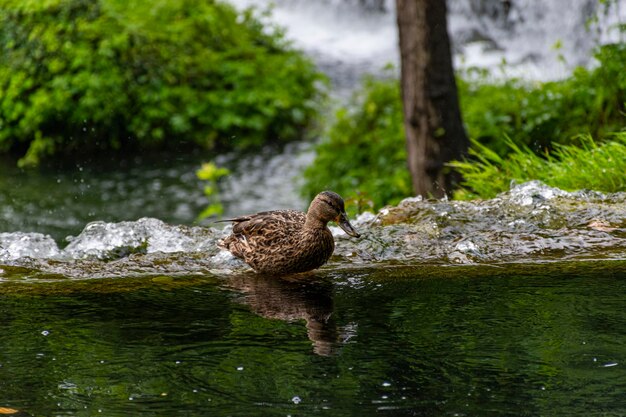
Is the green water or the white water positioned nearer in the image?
the green water

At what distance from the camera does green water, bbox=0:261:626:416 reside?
396 cm

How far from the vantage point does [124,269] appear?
5965mm

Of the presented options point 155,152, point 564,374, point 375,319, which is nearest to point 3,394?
point 375,319

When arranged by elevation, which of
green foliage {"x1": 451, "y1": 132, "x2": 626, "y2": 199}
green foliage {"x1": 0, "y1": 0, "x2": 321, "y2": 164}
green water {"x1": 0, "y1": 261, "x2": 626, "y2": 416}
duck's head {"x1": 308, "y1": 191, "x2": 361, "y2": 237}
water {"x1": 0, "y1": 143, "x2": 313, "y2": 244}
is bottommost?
water {"x1": 0, "y1": 143, "x2": 313, "y2": 244}

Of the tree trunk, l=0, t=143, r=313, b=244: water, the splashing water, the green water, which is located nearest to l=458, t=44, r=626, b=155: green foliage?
the tree trunk

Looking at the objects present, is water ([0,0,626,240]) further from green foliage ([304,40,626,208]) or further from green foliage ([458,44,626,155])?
green foliage ([458,44,626,155])

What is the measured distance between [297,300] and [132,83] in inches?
498

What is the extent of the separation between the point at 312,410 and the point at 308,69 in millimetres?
15327

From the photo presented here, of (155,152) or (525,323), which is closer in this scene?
(525,323)

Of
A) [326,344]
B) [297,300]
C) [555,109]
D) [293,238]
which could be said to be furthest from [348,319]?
[555,109]

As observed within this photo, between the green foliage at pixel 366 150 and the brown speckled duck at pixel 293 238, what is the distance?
5.82 meters

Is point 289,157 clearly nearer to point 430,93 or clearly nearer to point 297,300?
point 430,93

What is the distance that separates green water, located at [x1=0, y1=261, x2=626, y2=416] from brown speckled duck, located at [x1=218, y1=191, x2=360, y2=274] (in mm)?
129

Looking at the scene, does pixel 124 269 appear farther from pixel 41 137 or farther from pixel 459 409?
pixel 41 137
